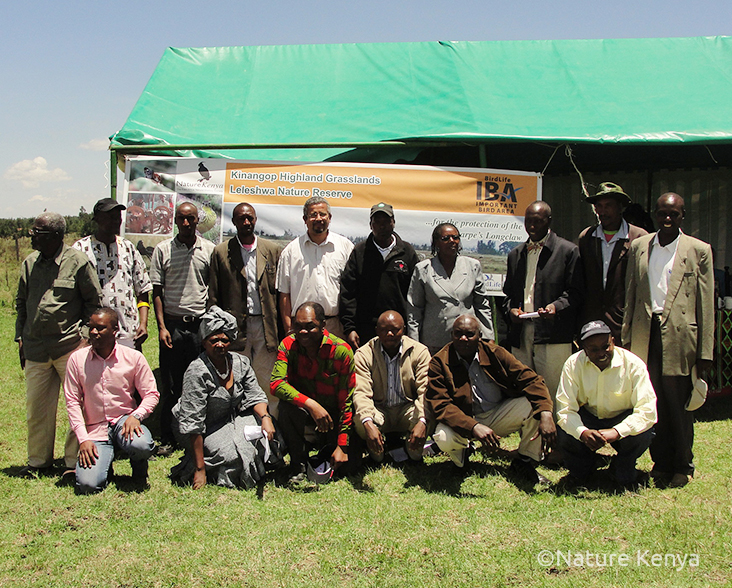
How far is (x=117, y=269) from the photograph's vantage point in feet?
16.8

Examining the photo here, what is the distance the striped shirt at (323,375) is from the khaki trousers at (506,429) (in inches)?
28.0

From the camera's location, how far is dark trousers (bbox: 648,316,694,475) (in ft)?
14.1

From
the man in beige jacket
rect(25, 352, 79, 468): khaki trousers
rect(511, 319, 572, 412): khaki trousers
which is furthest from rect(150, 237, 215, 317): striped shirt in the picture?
rect(511, 319, 572, 412): khaki trousers

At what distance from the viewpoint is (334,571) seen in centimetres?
315

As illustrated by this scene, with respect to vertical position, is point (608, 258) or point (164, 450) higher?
point (608, 258)

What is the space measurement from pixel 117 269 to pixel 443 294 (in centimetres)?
267

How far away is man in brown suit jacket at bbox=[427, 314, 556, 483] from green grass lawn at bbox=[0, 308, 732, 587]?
0.94ft

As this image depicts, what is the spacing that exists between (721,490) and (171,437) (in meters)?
4.28

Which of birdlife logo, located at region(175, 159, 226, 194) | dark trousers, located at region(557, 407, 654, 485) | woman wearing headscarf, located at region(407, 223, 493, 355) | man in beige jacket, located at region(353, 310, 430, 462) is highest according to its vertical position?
birdlife logo, located at region(175, 159, 226, 194)

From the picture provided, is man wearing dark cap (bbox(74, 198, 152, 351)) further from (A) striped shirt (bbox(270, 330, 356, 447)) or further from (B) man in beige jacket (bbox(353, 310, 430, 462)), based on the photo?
(B) man in beige jacket (bbox(353, 310, 430, 462))

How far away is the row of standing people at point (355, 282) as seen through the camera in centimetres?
487

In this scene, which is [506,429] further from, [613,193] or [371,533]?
[613,193]

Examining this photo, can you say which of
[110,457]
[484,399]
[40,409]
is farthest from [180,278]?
[484,399]

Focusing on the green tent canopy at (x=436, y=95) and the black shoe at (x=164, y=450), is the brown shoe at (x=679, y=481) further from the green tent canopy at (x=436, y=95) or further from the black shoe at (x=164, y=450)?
the black shoe at (x=164, y=450)
